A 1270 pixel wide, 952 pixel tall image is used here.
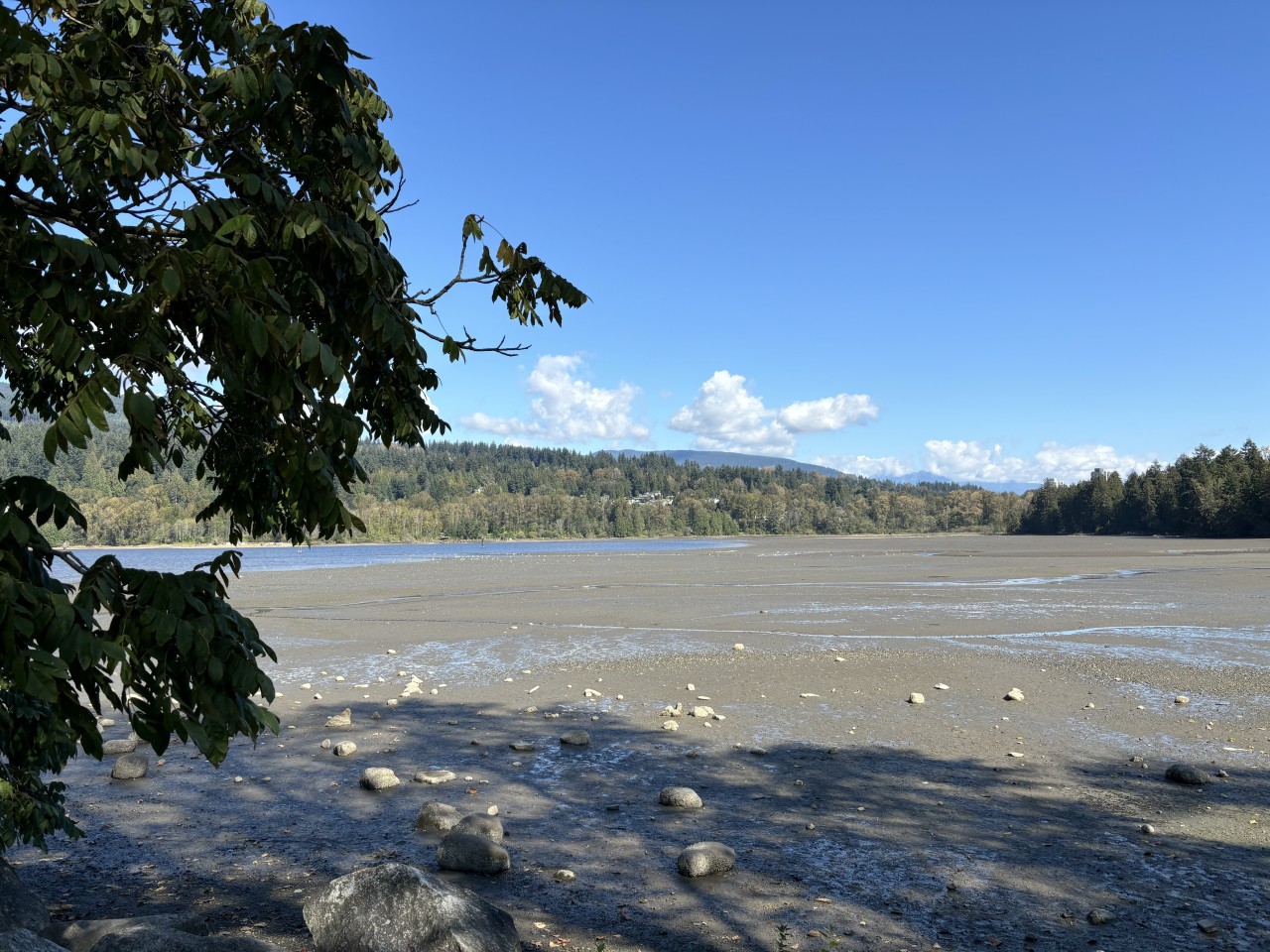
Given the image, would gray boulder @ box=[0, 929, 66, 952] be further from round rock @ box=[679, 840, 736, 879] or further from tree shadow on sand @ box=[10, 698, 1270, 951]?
round rock @ box=[679, 840, 736, 879]

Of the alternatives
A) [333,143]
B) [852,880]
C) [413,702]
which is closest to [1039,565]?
[413,702]

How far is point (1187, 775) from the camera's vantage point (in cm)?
1045

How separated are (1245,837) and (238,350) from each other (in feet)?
33.6

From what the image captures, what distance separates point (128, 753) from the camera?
12.6 meters

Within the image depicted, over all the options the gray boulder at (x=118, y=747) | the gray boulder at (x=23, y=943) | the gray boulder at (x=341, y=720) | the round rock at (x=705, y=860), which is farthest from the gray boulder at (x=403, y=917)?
the gray boulder at (x=118, y=747)

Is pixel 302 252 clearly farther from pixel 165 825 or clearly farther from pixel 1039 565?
pixel 1039 565

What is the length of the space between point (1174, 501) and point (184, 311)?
143620 mm

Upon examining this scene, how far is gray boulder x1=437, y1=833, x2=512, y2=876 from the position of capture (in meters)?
8.12

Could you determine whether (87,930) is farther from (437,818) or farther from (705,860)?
A: (705,860)

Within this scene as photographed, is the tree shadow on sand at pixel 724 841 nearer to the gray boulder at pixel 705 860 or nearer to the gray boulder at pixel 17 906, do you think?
the gray boulder at pixel 705 860

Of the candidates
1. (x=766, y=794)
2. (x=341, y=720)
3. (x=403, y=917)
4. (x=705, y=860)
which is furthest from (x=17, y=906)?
(x=341, y=720)

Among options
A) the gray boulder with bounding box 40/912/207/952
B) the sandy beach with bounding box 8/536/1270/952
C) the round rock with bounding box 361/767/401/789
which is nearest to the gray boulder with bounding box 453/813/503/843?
the sandy beach with bounding box 8/536/1270/952

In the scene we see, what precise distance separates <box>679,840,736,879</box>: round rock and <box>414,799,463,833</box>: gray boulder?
2.78 meters

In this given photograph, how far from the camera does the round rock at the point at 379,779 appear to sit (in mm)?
10875
